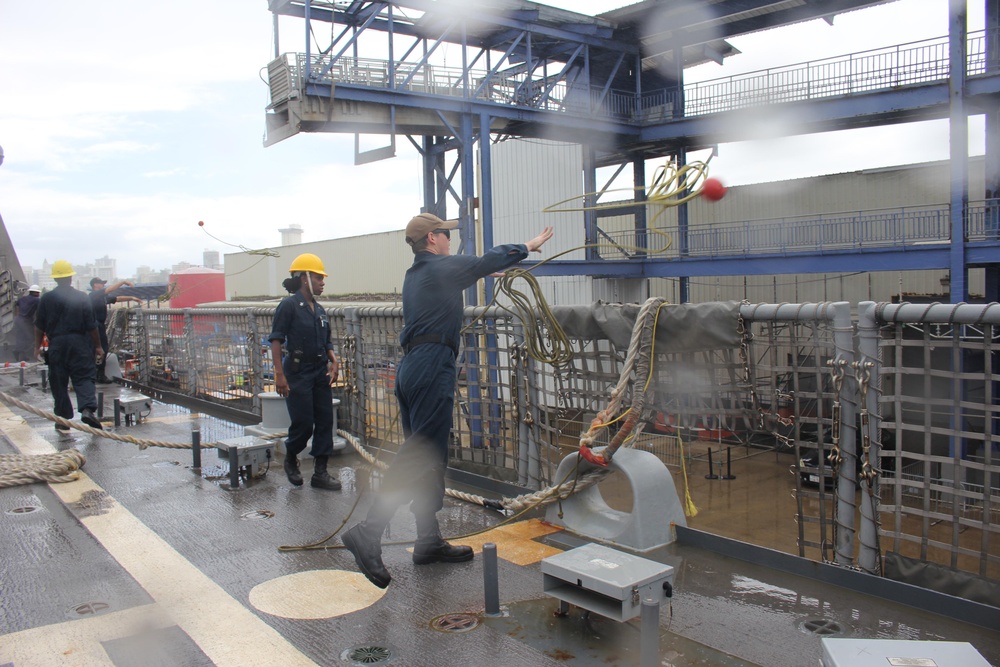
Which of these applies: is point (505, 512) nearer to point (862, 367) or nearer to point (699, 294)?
point (862, 367)

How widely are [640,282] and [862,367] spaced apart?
24.1m

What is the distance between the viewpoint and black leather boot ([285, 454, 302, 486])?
20.7 feet

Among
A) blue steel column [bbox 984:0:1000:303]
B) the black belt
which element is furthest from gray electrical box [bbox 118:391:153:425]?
blue steel column [bbox 984:0:1000:303]

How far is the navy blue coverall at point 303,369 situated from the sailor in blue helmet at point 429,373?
213 cm

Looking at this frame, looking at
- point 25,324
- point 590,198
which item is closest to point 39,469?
point 25,324

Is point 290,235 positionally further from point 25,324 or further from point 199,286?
point 25,324

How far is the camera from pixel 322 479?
622 centimetres

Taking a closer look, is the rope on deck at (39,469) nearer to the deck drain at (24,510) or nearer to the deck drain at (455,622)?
the deck drain at (24,510)

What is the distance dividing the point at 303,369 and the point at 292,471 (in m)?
0.94

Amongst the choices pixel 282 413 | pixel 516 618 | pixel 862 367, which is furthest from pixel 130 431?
pixel 862 367

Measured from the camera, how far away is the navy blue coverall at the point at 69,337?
8320 millimetres

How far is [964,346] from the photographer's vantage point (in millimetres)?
3510

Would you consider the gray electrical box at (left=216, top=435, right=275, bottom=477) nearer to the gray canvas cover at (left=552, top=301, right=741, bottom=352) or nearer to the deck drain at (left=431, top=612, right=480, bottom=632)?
the gray canvas cover at (left=552, top=301, right=741, bottom=352)

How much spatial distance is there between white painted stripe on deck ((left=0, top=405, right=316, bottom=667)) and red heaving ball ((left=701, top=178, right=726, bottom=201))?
3.21 m
